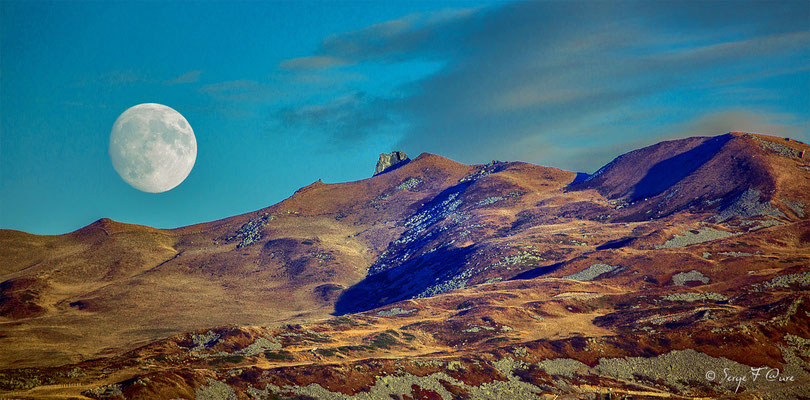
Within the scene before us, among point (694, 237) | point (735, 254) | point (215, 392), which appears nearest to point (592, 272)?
point (735, 254)

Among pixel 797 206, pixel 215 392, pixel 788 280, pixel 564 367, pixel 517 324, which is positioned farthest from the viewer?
pixel 797 206

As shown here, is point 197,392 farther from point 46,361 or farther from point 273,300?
point 273,300

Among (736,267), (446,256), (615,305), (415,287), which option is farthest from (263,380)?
(446,256)

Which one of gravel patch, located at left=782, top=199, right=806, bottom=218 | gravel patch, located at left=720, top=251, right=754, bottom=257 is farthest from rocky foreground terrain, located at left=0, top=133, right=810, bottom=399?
gravel patch, located at left=720, top=251, right=754, bottom=257

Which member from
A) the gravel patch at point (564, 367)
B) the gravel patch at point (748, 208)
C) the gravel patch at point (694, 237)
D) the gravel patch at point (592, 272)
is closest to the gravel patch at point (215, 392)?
the gravel patch at point (564, 367)

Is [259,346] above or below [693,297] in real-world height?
above

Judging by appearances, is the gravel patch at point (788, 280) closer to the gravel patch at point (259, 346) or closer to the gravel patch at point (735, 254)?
the gravel patch at point (735, 254)

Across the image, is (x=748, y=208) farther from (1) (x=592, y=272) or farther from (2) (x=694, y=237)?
(1) (x=592, y=272)

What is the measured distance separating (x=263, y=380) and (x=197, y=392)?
299 inches

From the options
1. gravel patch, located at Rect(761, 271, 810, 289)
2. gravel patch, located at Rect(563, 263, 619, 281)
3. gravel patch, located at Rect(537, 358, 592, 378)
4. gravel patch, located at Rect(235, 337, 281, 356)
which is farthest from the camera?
gravel patch, located at Rect(563, 263, 619, 281)

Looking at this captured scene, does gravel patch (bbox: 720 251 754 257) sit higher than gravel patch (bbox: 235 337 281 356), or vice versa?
gravel patch (bbox: 235 337 281 356)

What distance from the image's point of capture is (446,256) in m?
198

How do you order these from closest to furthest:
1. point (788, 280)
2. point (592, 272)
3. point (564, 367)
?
point (564, 367), point (788, 280), point (592, 272)

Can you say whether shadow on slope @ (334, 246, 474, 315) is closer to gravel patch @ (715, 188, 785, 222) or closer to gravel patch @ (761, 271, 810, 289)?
gravel patch @ (761, 271, 810, 289)
